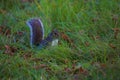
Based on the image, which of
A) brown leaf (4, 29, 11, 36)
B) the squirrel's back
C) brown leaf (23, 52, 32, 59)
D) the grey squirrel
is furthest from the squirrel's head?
brown leaf (4, 29, 11, 36)

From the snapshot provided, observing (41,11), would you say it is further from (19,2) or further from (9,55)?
(9,55)

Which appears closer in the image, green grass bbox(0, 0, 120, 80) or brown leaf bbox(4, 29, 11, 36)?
green grass bbox(0, 0, 120, 80)

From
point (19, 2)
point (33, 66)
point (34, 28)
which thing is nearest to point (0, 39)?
point (34, 28)

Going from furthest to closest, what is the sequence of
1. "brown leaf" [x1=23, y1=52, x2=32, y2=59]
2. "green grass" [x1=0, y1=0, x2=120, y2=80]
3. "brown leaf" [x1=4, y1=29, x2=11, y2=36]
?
"brown leaf" [x1=4, y1=29, x2=11, y2=36] < "brown leaf" [x1=23, y1=52, x2=32, y2=59] < "green grass" [x1=0, y1=0, x2=120, y2=80]

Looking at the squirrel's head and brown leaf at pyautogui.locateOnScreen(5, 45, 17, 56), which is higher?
the squirrel's head

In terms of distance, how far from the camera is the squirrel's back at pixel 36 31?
473 cm

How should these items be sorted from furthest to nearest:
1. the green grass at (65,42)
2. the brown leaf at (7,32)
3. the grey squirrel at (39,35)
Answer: the brown leaf at (7,32)
the grey squirrel at (39,35)
the green grass at (65,42)

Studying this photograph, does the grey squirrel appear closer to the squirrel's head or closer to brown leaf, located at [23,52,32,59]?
the squirrel's head

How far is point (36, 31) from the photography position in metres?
4.78

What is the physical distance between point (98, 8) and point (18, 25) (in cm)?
100

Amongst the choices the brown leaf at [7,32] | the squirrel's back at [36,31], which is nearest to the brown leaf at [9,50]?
the squirrel's back at [36,31]

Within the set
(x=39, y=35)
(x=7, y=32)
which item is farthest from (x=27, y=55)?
(x=7, y=32)

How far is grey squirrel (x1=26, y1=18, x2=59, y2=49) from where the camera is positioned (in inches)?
183

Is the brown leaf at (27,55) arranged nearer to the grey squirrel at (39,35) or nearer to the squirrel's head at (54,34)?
the grey squirrel at (39,35)
